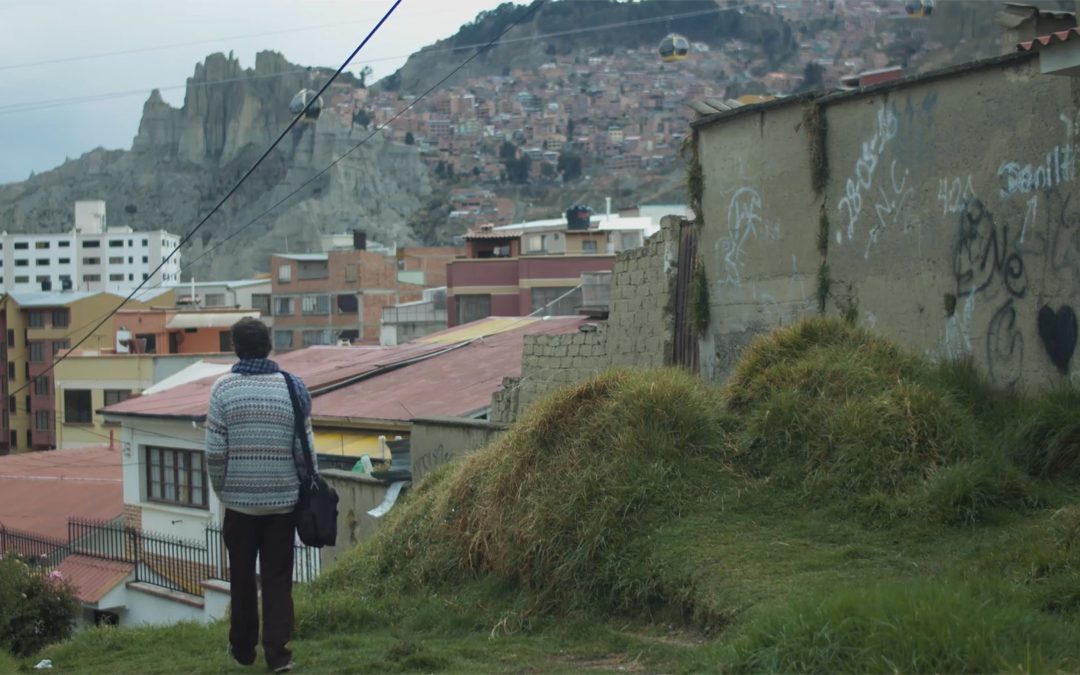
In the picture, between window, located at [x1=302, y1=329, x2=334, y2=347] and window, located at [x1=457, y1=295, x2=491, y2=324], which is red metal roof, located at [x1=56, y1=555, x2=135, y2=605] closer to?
window, located at [x1=457, y1=295, x2=491, y2=324]

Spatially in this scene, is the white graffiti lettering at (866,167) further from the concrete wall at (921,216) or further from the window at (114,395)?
the window at (114,395)

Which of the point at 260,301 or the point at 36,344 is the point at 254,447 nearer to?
the point at 36,344

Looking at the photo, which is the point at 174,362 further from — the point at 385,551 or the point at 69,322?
the point at 385,551

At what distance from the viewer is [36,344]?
229ft

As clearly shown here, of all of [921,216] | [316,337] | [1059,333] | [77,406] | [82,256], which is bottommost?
[77,406]

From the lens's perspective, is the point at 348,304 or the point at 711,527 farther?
the point at 348,304

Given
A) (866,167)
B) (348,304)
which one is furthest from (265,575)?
(348,304)

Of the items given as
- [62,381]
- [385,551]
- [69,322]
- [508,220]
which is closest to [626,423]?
[385,551]

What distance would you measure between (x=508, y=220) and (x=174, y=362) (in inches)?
4288

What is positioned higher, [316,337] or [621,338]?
[621,338]

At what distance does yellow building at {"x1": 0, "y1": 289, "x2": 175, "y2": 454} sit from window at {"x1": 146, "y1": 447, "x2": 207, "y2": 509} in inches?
1695

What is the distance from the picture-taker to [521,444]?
8.84 metres

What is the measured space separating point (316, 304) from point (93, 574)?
→ 54670 millimetres

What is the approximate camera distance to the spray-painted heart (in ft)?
30.0
